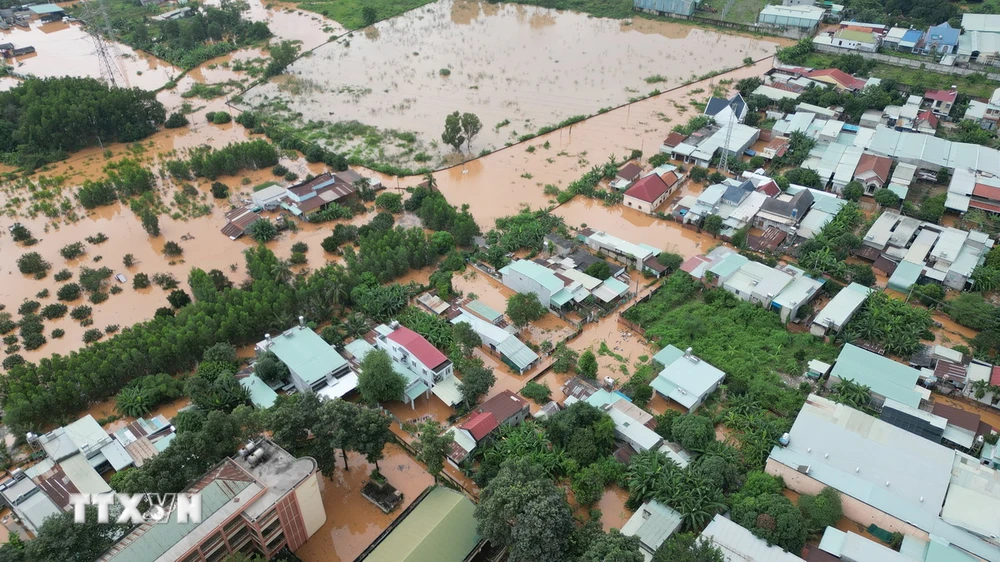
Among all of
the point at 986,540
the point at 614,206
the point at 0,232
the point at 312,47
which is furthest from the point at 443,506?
the point at 312,47

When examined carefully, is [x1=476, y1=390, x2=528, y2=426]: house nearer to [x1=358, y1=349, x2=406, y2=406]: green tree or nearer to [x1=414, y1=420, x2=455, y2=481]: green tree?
[x1=414, y1=420, x2=455, y2=481]: green tree

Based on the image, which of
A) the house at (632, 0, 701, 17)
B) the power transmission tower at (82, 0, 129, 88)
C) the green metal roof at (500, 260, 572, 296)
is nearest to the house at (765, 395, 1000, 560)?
the green metal roof at (500, 260, 572, 296)

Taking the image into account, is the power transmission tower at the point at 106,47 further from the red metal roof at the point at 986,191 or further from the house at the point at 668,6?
the red metal roof at the point at 986,191

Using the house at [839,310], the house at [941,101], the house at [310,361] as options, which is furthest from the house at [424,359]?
the house at [941,101]

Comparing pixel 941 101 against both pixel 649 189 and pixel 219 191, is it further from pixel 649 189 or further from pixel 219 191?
pixel 219 191

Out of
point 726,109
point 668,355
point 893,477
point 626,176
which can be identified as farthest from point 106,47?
point 893,477

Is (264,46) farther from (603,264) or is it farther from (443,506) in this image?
(443,506)
